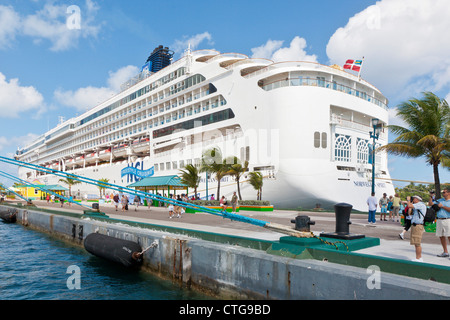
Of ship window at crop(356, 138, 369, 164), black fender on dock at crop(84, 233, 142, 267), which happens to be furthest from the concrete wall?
ship window at crop(356, 138, 369, 164)

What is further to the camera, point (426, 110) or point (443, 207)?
point (426, 110)

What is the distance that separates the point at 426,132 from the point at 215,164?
47.8ft

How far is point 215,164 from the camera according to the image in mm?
25484

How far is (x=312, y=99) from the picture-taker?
2253 centimetres

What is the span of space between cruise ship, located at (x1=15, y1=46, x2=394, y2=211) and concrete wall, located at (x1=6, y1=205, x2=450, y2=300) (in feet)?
49.0

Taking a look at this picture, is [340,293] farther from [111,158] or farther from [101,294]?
[111,158]

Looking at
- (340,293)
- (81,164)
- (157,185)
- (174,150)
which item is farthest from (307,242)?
(81,164)

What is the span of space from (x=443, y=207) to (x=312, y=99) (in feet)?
55.6

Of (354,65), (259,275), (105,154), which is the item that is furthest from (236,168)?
(105,154)

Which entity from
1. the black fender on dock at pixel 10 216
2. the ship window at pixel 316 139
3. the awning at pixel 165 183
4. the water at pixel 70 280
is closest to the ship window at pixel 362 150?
the ship window at pixel 316 139

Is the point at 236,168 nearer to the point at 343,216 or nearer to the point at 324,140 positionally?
the point at 324,140

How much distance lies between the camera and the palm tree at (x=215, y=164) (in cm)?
2527

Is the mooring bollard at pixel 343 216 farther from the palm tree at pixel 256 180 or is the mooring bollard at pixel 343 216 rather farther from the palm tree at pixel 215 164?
the palm tree at pixel 215 164

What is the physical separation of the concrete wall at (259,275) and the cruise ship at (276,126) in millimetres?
14926
